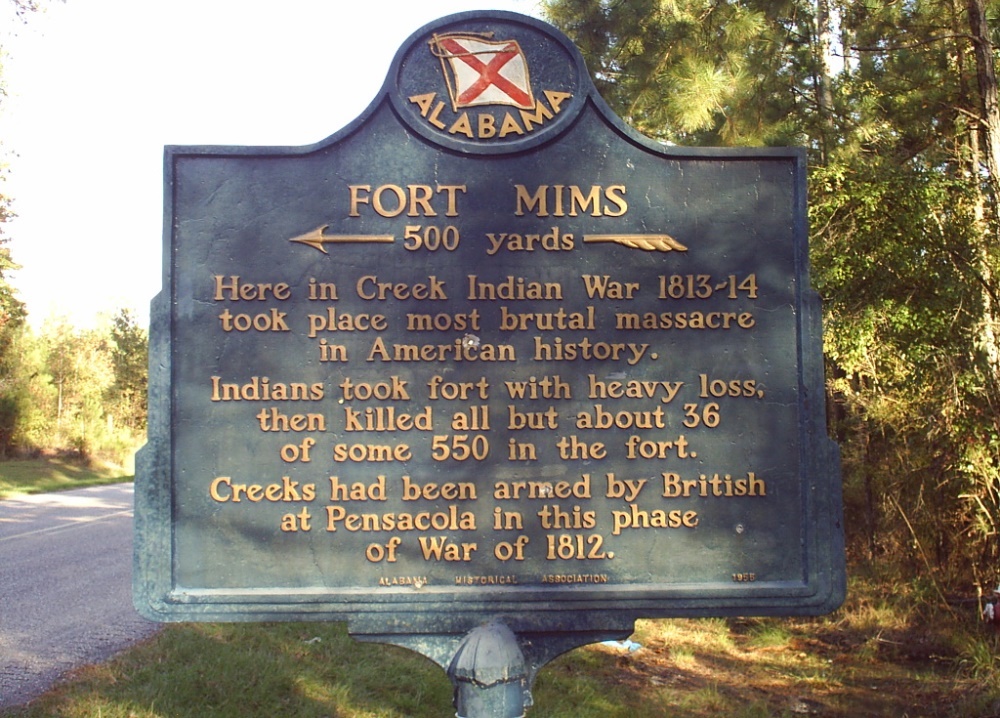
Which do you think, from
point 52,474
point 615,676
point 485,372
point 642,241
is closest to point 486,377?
point 485,372

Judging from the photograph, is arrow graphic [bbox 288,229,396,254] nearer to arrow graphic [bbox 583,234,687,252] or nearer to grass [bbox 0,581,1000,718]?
arrow graphic [bbox 583,234,687,252]

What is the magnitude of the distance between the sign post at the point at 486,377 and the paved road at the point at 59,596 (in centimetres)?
363

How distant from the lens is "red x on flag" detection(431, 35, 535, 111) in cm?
304

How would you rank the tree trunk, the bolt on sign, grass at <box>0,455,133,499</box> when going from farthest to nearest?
grass at <box>0,455,133,499</box>
the tree trunk
the bolt on sign

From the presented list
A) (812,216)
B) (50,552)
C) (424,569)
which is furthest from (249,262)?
(50,552)

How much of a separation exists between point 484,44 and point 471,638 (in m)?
1.91

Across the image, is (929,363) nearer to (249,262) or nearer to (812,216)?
(812,216)

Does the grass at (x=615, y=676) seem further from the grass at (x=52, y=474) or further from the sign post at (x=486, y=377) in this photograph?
the grass at (x=52, y=474)

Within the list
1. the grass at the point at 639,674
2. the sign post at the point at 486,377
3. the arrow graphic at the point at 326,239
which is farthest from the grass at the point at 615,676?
the arrow graphic at the point at 326,239

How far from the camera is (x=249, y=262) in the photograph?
3012 millimetres

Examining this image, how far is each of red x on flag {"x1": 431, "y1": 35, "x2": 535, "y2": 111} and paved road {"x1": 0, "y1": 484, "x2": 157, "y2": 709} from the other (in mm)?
4613

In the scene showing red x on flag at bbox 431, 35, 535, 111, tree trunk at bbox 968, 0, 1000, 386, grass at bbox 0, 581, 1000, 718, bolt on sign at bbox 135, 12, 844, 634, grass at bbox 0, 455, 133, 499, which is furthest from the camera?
grass at bbox 0, 455, 133, 499

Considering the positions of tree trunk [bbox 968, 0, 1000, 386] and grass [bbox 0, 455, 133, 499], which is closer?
tree trunk [bbox 968, 0, 1000, 386]

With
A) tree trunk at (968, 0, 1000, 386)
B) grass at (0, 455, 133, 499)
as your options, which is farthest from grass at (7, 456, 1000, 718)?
grass at (0, 455, 133, 499)
